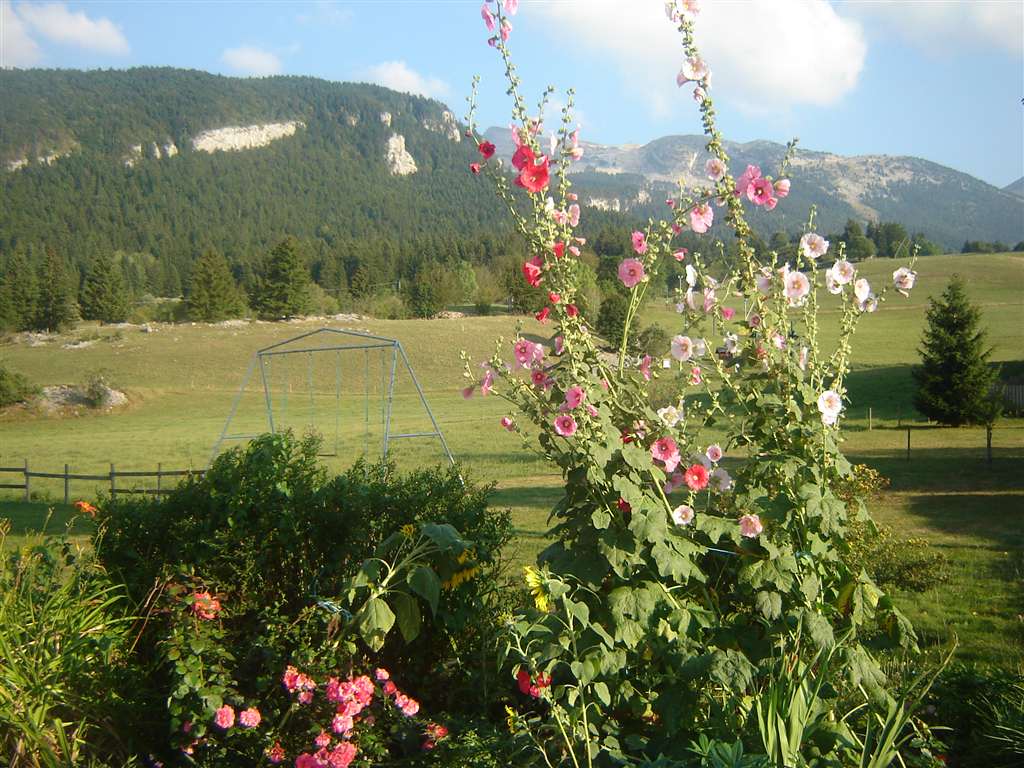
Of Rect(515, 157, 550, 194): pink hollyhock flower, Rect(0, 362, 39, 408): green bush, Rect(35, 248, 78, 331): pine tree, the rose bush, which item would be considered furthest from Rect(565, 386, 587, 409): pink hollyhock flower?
Rect(35, 248, 78, 331): pine tree

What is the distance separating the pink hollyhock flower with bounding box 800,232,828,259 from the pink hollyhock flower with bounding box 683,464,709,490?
0.83m

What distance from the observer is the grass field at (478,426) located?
867 cm

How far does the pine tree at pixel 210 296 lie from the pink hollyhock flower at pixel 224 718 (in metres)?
74.6

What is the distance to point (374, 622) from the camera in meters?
2.80

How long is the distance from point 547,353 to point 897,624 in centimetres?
151

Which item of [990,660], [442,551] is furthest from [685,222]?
[990,660]

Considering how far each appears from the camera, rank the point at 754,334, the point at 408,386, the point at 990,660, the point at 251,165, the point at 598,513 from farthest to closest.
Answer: the point at 251,165 < the point at 408,386 < the point at 990,660 < the point at 754,334 < the point at 598,513

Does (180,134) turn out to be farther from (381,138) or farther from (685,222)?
(685,222)

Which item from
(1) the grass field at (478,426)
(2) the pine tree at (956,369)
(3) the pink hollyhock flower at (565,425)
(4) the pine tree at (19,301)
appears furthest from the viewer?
(4) the pine tree at (19,301)

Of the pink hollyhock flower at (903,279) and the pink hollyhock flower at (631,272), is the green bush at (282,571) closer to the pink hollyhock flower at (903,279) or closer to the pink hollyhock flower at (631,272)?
the pink hollyhock flower at (631,272)

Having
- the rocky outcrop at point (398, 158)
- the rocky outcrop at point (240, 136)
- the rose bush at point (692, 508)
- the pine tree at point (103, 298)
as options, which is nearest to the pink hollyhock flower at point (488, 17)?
the rose bush at point (692, 508)

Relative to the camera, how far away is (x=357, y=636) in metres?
3.13

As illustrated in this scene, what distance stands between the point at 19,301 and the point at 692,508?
77.0m

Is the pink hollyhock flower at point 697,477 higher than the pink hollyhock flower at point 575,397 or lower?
lower
